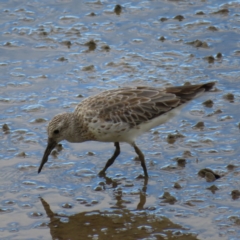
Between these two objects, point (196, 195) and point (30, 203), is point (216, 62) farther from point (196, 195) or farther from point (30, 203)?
point (30, 203)

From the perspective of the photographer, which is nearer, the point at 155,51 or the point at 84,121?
the point at 84,121

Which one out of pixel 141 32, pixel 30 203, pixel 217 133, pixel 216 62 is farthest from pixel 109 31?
pixel 30 203

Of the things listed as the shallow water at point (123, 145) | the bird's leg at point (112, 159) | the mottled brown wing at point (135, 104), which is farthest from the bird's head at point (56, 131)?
the bird's leg at point (112, 159)

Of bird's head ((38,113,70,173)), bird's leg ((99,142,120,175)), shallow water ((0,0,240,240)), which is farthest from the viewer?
bird's leg ((99,142,120,175))

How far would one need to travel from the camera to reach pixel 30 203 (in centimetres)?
901

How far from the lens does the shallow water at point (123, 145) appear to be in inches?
341

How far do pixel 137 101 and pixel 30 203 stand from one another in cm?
190

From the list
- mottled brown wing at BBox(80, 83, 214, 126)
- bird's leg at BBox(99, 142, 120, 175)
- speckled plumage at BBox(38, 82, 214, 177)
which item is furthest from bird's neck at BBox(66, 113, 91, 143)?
bird's leg at BBox(99, 142, 120, 175)

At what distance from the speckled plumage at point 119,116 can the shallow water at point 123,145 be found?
0.43 meters

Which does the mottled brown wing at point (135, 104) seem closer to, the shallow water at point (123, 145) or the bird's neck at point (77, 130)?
the bird's neck at point (77, 130)

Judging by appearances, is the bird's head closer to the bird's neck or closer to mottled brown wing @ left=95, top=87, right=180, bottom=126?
the bird's neck

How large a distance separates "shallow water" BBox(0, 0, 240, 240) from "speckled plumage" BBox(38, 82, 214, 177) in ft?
1.41

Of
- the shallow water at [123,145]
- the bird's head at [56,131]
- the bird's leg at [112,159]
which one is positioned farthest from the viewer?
the bird's leg at [112,159]

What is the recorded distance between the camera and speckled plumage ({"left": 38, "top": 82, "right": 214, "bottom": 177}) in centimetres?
940
